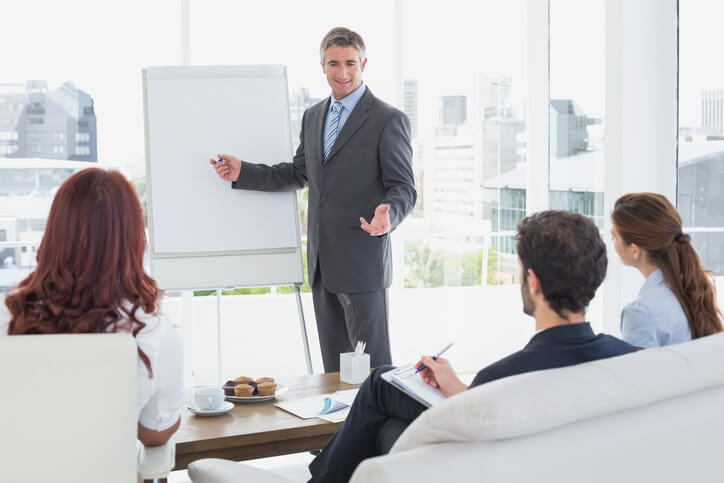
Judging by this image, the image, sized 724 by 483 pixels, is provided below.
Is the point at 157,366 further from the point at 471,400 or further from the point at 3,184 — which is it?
the point at 3,184

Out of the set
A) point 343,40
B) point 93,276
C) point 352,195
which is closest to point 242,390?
point 93,276

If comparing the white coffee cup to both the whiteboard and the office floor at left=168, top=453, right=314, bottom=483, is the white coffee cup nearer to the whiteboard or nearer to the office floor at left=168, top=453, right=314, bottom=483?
the office floor at left=168, top=453, right=314, bottom=483

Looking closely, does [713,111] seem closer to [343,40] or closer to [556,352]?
[343,40]

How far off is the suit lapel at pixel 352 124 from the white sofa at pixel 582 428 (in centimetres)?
196

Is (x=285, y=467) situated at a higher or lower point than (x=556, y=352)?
lower

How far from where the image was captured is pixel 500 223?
186 inches

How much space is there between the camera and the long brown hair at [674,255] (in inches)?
85.8

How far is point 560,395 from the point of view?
1.26 metres

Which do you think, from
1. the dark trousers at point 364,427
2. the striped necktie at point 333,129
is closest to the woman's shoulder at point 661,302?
the dark trousers at point 364,427

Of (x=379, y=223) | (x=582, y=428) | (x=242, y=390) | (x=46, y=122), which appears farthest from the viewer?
(x=46, y=122)

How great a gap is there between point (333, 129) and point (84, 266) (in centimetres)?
188

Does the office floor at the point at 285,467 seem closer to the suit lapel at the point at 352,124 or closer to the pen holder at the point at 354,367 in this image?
the pen holder at the point at 354,367

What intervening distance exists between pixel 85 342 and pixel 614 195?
301 centimetres

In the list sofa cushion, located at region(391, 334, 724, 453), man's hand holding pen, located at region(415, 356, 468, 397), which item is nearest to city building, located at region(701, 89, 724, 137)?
man's hand holding pen, located at region(415, 356, 468, 397)
